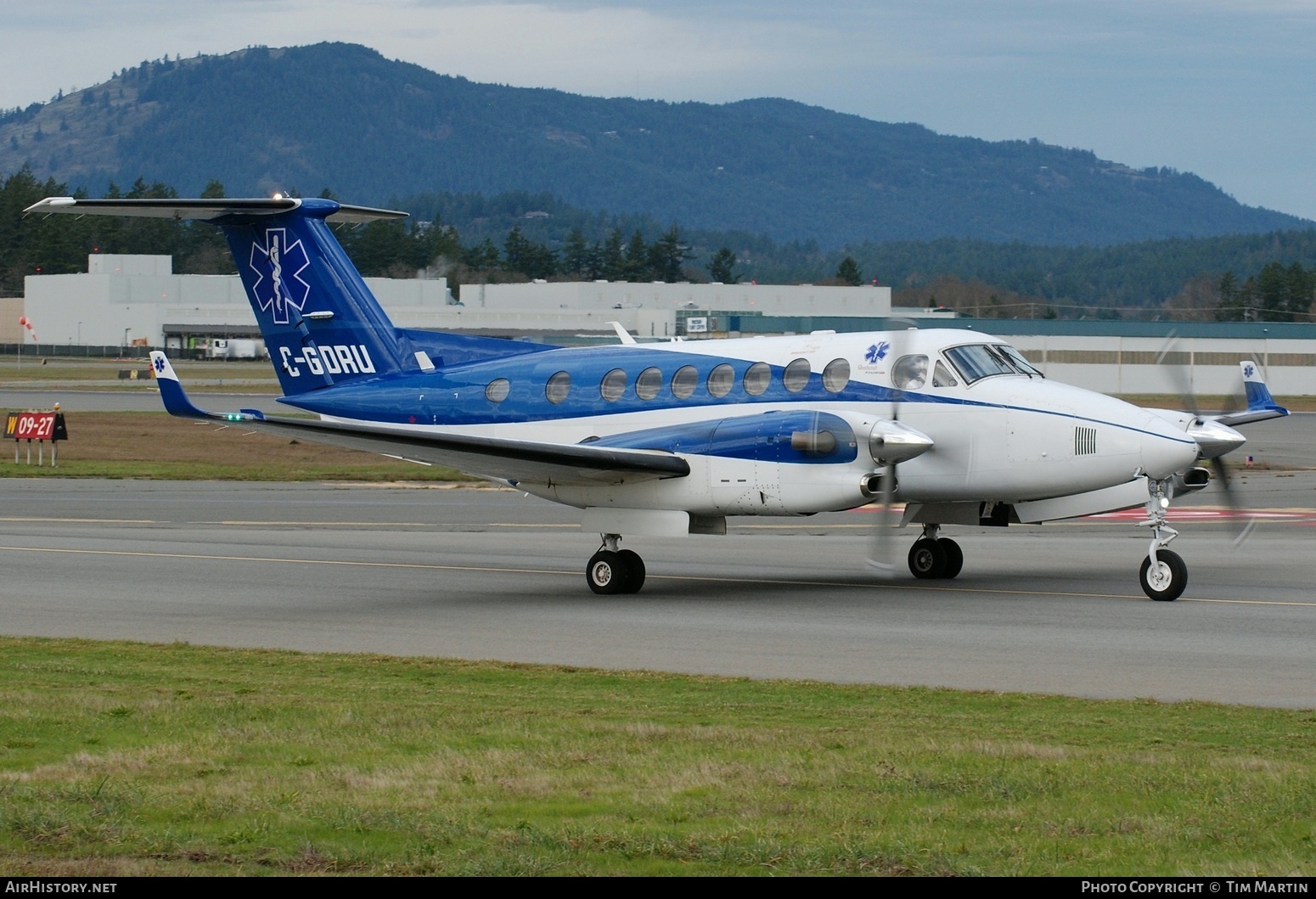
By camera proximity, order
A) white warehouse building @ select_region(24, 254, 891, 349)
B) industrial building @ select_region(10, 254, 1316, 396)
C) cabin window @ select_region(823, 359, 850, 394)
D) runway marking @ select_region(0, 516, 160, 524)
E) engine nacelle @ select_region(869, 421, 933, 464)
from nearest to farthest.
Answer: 1. engine nacelle @ select_region(869, 421, 933, 464)
2. cabin window @ select_region(823, 359, 850, 394)
3. runway marking @ select_region(0, 516, 160, 524)
4. industrial building @ select_region(10, 254, 1316, 396)
5. white warehouse building @ select_region(24, 254, 891, 349)

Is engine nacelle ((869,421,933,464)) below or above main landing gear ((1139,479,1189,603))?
above

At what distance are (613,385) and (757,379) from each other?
87.7 inches

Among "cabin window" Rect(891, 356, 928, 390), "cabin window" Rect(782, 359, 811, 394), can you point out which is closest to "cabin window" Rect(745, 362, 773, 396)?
"cabin window" Rect(782, 359, 811, 394)

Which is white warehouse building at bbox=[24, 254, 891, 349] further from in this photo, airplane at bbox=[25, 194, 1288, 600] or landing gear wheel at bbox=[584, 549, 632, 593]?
landing gear wheel at bbox=[584, 549, 632, 593]

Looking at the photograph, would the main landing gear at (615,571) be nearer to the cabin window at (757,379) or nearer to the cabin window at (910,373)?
the cabin window at (757,379)

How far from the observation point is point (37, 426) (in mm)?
42062

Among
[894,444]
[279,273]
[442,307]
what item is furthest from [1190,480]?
[442,307]

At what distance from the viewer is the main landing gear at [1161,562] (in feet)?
58.0

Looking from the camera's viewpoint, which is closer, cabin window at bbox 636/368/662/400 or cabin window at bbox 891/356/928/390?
cabin window at bbox 891/356/928/390

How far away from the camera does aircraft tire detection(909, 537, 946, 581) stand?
815 inches

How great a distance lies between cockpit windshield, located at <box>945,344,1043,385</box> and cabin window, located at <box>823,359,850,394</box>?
1.28 meters

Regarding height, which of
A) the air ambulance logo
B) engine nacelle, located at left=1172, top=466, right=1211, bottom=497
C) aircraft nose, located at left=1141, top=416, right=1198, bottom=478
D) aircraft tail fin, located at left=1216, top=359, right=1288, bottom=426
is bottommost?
engine nacelle, located at left=1172, top=466, right=1211, bottom=497

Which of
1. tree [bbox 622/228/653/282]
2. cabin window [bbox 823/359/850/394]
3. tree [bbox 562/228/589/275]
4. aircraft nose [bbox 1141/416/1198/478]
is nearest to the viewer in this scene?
aircraft nose [bbox 1141/416/1198/478]
